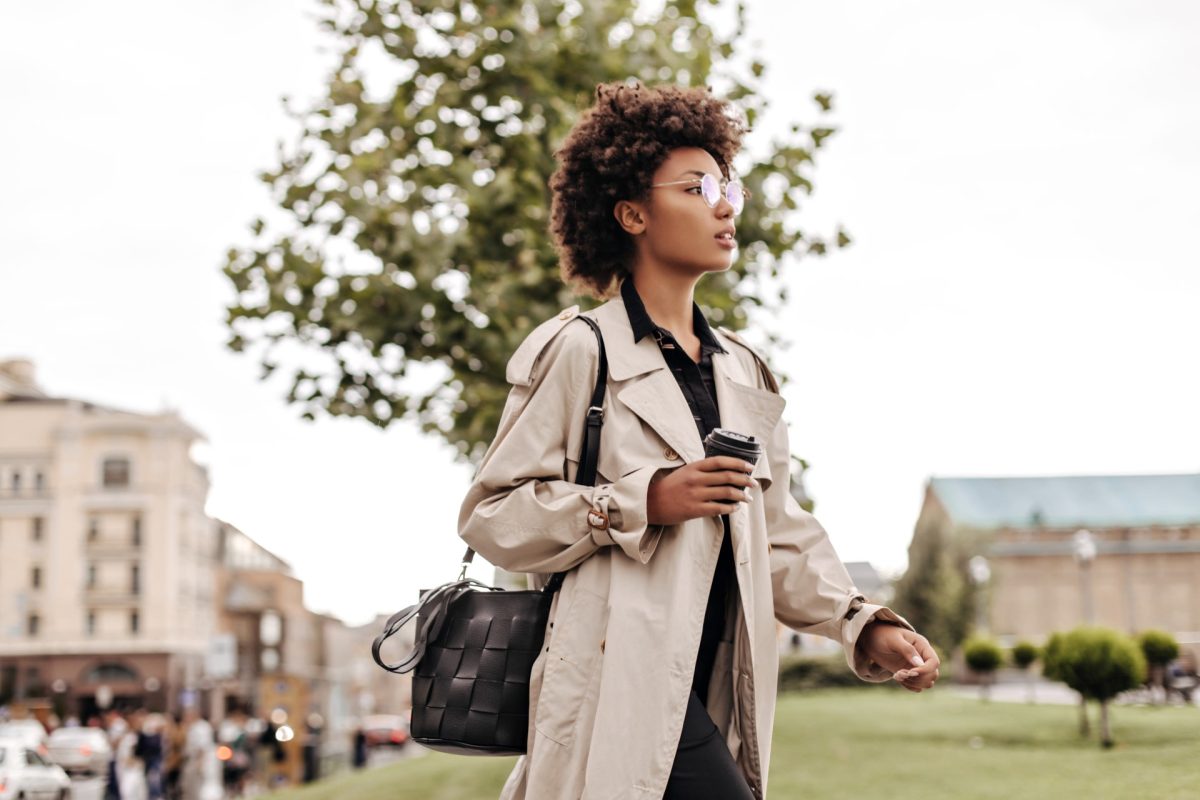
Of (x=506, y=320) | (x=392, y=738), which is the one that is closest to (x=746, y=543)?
(x=506, y=320)

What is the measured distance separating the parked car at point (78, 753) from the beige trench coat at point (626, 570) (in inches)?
1264

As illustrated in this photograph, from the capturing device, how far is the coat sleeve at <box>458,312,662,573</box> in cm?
250

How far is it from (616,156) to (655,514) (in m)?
0.92

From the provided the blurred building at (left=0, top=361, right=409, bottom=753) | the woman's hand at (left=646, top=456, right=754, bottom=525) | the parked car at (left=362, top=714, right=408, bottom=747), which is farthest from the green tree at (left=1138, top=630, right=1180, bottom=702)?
the blurred building at (left=0, top=361, right=409, bottom=753)

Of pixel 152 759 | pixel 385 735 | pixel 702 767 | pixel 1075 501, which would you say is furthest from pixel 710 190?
pixel 1075 501

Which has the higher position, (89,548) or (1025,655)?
(89,548)

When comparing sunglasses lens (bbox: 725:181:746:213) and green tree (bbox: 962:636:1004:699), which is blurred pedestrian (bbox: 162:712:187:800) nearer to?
green tree (bbox: 962:636:1004:699)

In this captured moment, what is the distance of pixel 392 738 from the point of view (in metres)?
54.3

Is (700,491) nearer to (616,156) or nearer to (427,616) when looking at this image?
(427,616)

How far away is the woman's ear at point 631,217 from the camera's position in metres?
2.98

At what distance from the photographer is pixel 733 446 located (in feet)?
8.05

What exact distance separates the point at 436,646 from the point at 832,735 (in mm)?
16286

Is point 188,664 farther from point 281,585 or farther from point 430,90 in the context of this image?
point 430,90

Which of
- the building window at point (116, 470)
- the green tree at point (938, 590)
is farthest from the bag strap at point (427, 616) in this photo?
the building window at point (116, 470)
